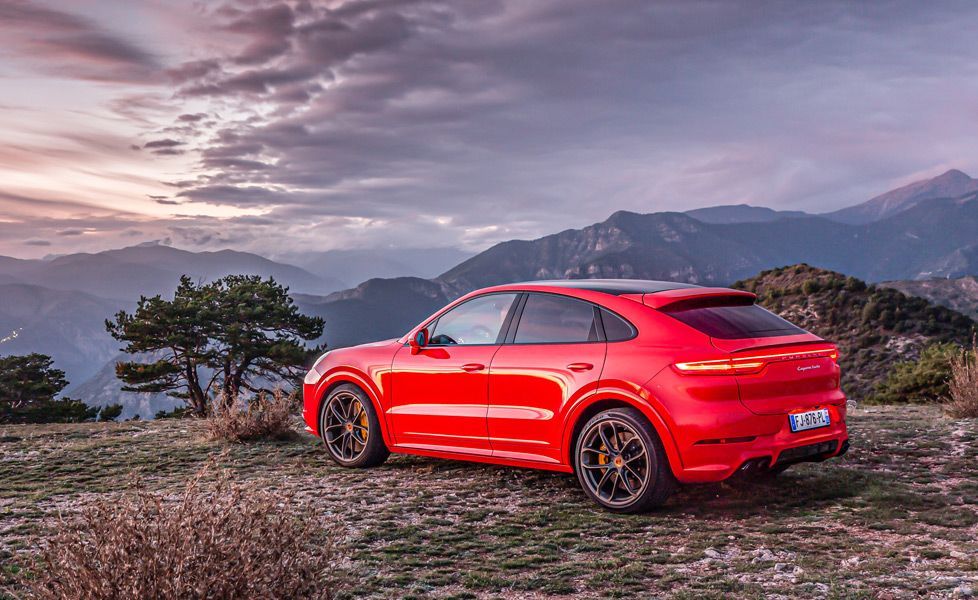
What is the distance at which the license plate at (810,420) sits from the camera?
590cm

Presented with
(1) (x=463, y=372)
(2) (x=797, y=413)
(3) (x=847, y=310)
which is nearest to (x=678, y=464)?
(2) (x=797, y=413)

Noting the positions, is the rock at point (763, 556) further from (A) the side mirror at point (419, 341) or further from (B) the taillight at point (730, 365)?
(A) the side mirror at point (419, 341)

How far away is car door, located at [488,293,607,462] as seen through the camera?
632cm

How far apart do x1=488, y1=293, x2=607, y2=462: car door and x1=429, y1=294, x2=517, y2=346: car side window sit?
0.20m

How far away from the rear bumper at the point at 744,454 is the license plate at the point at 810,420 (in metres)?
0.04

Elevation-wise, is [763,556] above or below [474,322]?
below

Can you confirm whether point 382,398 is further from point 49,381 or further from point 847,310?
point 49,381

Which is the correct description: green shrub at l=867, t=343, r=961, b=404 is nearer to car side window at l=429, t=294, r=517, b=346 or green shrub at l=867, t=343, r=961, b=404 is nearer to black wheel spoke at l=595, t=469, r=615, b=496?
car side window at l=429, t=294, r=517, b=346

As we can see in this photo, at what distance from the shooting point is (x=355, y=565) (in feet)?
15.8

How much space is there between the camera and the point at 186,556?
3035 millimetres

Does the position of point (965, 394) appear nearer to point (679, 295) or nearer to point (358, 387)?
point (679, 295)

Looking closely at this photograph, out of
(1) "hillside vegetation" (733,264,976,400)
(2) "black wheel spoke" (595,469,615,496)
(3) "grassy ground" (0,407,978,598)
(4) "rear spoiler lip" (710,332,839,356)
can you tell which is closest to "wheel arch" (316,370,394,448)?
(3) "grassy ground" (0,407,978,598)

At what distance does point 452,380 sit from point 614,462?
174 cm

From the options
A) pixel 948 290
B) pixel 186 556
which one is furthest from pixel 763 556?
pixel 948 290
